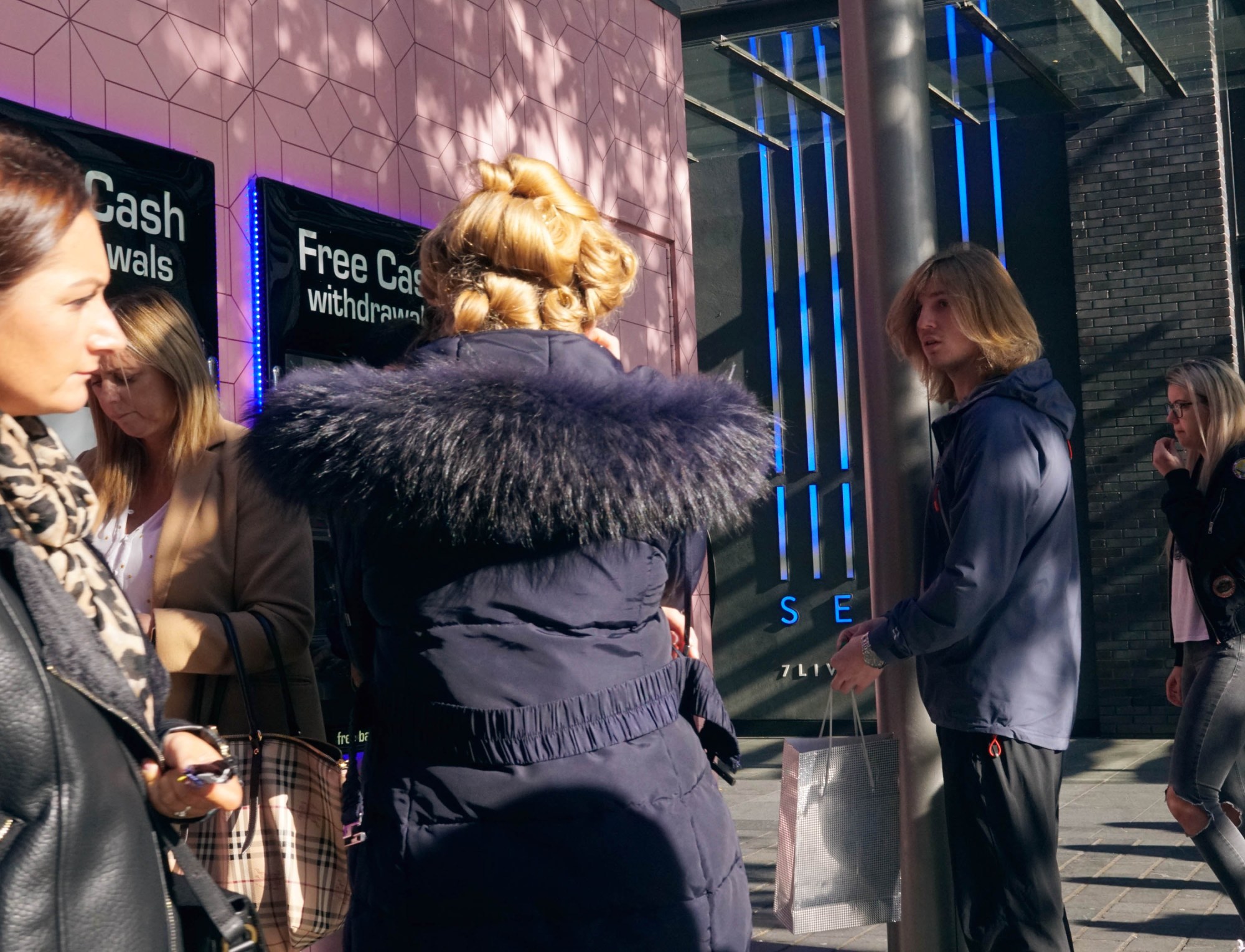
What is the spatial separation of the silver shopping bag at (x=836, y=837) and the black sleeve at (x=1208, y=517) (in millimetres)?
1839

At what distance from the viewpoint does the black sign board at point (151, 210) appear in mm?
3646

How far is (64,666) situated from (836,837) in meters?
2.40

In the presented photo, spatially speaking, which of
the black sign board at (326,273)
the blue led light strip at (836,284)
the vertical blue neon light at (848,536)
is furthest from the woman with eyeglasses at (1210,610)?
the blue led light strip at (836,284)

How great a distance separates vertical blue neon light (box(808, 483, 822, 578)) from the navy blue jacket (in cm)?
881

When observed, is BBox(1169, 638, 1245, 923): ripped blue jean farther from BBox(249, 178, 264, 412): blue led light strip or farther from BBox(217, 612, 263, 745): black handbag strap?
BBox(249, 178, 264, 412): blue led light strip

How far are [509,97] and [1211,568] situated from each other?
3.32 meters

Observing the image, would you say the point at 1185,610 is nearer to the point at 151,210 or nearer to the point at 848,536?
the point at 151,210

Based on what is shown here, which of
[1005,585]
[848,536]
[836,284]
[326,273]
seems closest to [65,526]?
[1005,585]

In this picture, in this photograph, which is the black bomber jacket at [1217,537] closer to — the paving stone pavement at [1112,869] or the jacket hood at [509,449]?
the paving stone pavement at [1112,869]

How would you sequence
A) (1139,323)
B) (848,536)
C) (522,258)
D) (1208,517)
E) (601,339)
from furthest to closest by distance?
(848,536), (1139,323), (1208,517), (601,339), (522,258)

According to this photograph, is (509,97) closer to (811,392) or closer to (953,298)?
(953,298)

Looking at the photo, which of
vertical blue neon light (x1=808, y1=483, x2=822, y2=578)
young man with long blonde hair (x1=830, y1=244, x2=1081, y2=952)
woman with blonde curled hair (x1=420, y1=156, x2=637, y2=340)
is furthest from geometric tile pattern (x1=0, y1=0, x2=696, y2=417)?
vertical blue neon light (x1=808, y1=483, x2=822, y2=578)

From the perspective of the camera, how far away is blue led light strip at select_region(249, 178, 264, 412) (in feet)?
14.0

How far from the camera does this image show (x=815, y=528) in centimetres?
1223
